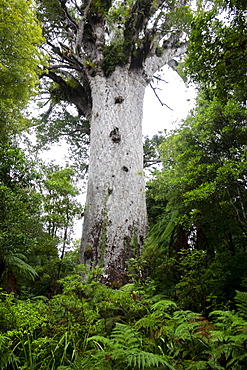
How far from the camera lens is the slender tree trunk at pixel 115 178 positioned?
17.2 feet

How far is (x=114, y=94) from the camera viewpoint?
7.28m

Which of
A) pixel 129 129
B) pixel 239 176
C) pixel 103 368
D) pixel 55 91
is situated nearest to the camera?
pixel 103 368

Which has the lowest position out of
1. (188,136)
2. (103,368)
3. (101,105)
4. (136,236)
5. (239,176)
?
(103,368)

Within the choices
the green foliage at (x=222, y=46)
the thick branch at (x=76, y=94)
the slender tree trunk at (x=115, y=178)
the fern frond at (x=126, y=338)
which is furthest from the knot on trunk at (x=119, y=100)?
the fern frond at (x=126, y=338)

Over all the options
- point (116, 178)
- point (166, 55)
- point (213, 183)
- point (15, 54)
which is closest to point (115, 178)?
point (116, 178)

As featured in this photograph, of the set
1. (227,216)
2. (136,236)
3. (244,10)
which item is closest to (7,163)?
(136,236)

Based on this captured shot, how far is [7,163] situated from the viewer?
462 cm

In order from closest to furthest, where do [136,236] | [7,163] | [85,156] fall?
[7,163], [136,236], [85,156]

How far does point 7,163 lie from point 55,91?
5.40 metres

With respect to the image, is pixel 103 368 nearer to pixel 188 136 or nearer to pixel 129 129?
pixel 188 136

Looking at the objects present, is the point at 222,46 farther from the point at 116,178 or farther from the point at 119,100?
the point at 119,100

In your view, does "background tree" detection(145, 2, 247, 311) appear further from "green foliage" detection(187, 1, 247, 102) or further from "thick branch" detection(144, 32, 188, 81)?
"thick branch" detection(144, 32, 188, 81)

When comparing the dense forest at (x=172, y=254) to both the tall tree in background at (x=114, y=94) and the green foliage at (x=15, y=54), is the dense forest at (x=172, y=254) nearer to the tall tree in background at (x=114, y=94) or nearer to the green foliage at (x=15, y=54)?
the green foliage at (x=15, y=54)

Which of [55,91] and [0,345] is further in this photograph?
[55,91]
